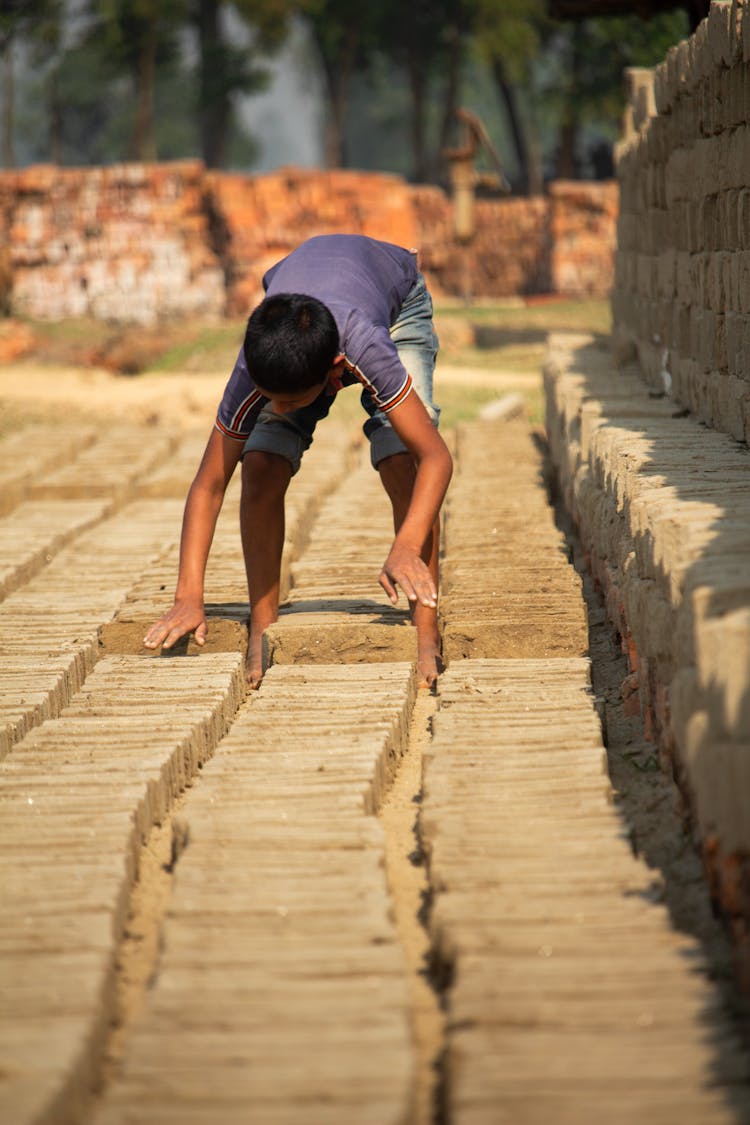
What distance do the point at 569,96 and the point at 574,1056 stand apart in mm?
30656

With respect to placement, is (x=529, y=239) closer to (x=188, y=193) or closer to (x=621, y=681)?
(x=188, y=193)

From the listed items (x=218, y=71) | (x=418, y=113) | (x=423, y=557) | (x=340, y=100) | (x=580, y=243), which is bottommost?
(x=423, y=557)

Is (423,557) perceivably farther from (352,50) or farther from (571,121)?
(352,50)

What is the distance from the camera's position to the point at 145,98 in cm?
3020

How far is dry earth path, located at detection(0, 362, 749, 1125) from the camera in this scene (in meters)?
2.34

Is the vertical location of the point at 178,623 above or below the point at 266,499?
below

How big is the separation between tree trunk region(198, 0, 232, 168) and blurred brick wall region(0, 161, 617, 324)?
31.6ft

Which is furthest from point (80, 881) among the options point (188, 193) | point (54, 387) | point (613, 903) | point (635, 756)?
point (188, 193)

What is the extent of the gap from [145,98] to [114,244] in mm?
7786

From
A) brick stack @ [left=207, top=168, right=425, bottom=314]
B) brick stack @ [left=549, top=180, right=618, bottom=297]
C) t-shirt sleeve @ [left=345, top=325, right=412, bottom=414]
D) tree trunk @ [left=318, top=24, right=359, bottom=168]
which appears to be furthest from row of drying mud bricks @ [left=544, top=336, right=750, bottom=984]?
tree trunk @ [left=318, top=24, right=359, bottom=168]

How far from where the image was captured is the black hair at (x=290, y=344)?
13.8 feet

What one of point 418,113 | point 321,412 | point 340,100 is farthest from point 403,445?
point 418,113

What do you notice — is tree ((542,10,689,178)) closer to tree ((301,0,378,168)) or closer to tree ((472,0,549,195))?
tree ((472,0,549,195))

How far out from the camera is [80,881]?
10.0 ft
